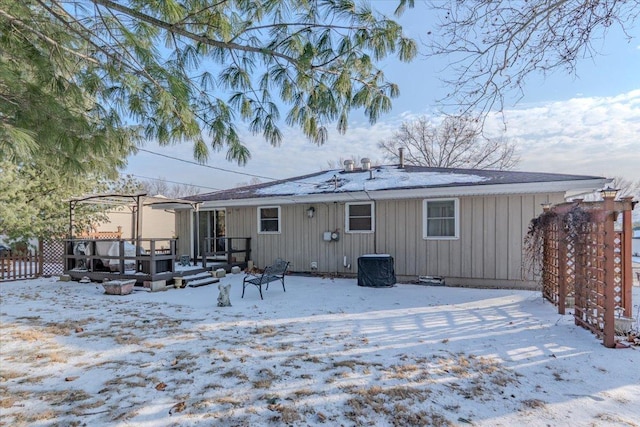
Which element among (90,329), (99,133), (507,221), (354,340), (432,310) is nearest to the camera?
(99,133)

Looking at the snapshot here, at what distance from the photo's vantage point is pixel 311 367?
357 cm

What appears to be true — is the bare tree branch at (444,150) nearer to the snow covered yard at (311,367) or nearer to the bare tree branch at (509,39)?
the snow covered yard at (311,367)

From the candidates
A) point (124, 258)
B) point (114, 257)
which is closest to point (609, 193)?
point (124, 258)

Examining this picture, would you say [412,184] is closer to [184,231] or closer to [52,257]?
[184,231]

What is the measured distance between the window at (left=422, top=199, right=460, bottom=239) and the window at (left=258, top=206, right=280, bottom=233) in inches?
178

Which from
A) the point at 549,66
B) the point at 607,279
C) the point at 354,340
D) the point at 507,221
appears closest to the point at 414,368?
the point at 354,340

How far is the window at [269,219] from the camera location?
11.1m

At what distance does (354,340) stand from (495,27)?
12.3ft

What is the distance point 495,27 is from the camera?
133 inches

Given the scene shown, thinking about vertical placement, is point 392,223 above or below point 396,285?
above

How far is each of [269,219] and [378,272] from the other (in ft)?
14.3

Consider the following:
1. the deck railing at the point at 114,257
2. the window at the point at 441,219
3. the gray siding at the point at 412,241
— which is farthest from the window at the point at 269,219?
the window at the point at 441,219

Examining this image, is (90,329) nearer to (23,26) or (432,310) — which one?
(23,26)

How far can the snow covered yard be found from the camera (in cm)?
269
